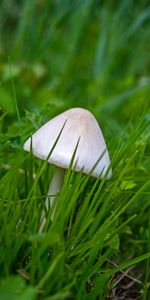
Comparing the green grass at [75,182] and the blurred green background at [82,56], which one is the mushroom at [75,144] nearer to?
the green grass at [75,182]

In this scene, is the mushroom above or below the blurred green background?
below

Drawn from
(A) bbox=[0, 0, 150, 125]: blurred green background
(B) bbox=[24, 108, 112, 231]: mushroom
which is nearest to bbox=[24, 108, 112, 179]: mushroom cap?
(B) bbox=[24, 108, 112, 231]: mushroom

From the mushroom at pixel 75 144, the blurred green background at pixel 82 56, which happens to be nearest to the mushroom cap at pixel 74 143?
the mushroom at pixel 75 144

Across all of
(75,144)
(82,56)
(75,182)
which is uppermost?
(82,56)

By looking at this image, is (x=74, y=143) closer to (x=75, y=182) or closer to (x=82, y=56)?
(x=75, y=182)

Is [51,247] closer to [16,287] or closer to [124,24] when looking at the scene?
[16,287]

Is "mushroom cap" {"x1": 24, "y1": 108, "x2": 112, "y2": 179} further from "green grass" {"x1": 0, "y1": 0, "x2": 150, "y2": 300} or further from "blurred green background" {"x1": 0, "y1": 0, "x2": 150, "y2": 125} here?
"blurred green background" {"x1": 0, "y1": 0, "x2": 150, "y2": 125}

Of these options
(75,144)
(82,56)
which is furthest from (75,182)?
(82,56)
